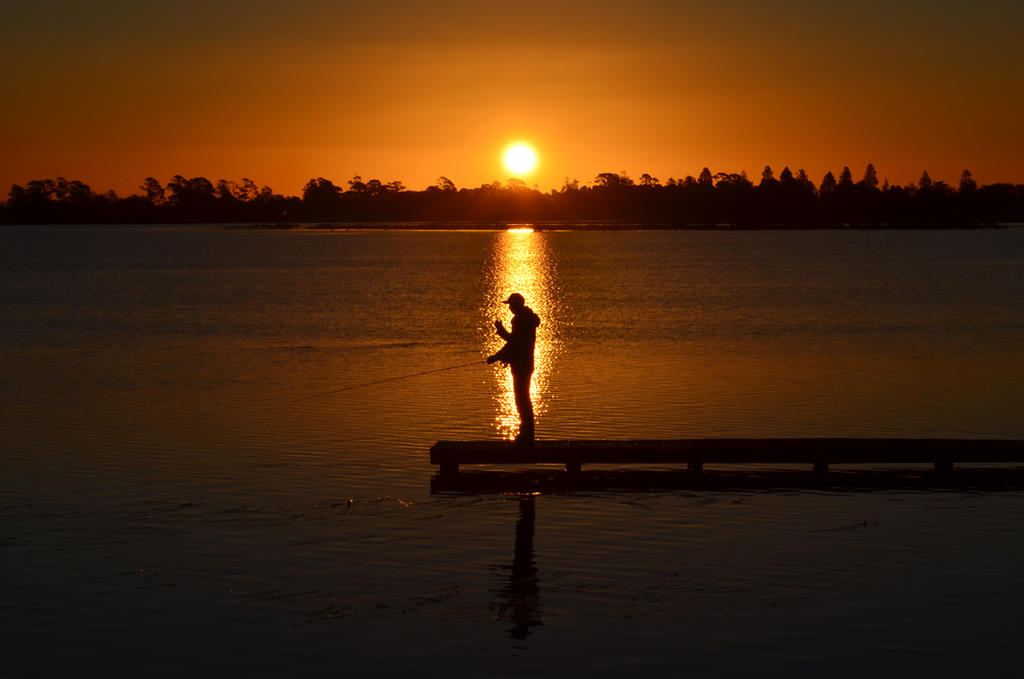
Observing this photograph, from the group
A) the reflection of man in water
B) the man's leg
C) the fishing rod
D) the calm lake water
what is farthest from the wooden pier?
the fishing rod

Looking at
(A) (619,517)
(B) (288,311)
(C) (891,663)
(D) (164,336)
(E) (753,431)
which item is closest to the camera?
(C) (891,663)

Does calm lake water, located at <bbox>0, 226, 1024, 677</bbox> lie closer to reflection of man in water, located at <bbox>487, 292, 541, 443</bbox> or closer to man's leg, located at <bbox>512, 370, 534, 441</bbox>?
man's leg, located at <bbox>512, 370, 534, 441</bbox>

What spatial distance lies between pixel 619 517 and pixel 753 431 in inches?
359

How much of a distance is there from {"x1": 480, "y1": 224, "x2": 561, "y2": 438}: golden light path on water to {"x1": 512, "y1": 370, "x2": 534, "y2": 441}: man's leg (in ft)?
21.3

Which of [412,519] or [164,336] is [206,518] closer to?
[412,519]

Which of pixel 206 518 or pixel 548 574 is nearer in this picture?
pixel 548 574

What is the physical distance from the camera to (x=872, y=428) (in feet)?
86.9

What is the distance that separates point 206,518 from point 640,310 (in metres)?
56.6

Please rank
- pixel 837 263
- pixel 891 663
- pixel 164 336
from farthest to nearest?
pixel 837 263
pixel 164 336
pixel 891 663

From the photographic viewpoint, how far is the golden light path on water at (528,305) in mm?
29889

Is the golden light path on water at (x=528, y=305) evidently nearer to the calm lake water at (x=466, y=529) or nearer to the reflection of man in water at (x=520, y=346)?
the calm lake water at (x=466, y=529)

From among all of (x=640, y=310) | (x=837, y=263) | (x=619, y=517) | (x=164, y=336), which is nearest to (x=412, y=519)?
(x=619, y=517)

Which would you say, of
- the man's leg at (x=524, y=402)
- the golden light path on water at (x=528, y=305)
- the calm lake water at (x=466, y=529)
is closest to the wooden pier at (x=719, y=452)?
the man's leg at (x=524, y=402)

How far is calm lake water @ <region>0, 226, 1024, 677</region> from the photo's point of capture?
12188mm
